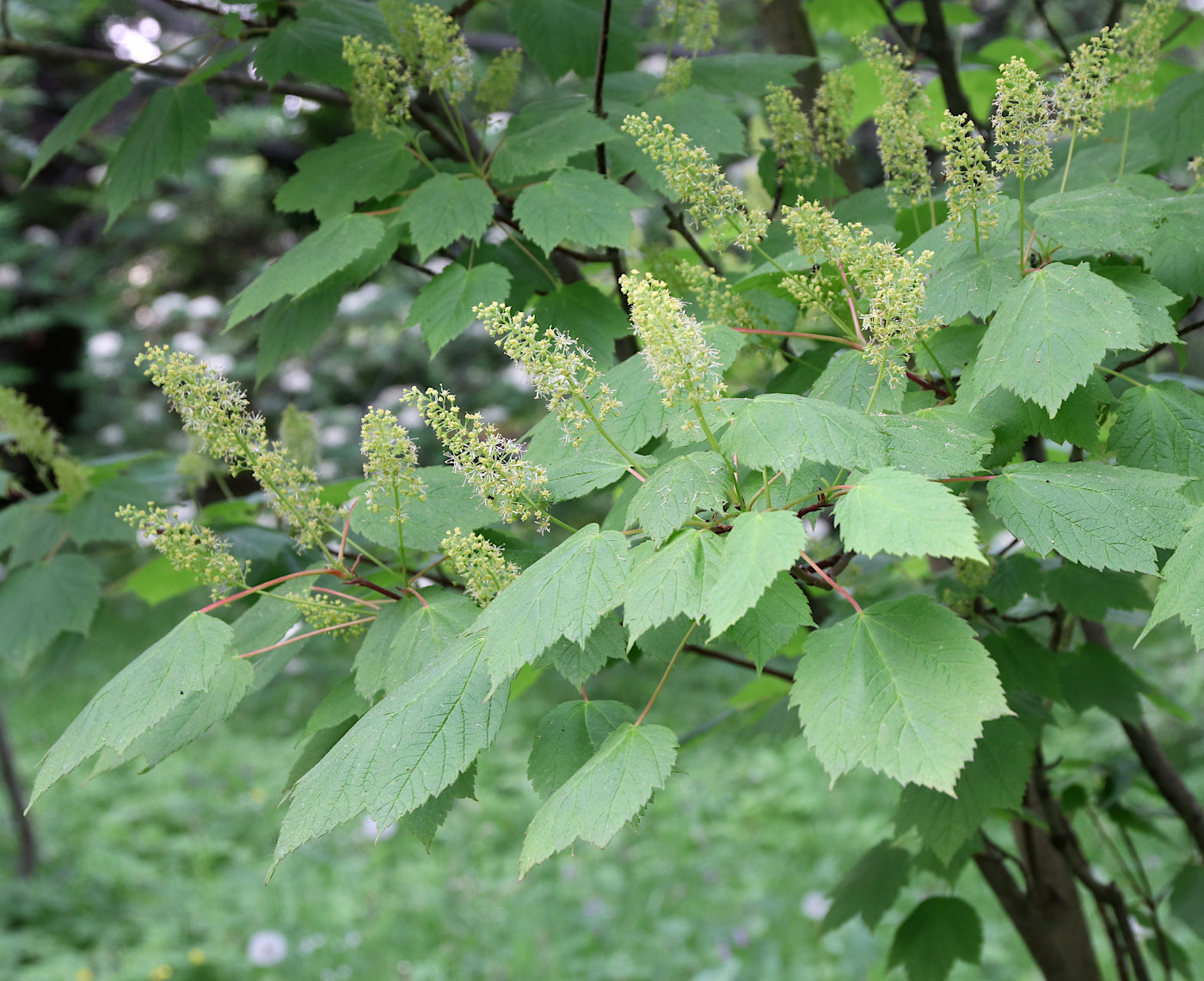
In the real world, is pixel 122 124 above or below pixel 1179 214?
below

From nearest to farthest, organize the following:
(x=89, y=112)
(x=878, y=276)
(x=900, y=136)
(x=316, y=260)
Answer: (x=878, y=276), (x=900, y=136), (x=316, y=260), (x=89, y=112)

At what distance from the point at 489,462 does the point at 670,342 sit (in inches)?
9.1

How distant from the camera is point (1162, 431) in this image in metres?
1.13

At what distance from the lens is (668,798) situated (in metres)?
4.65

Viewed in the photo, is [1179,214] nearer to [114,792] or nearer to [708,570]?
[708,570]

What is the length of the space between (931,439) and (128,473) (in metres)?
2.08

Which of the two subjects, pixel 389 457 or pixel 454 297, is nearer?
pixel 389 457

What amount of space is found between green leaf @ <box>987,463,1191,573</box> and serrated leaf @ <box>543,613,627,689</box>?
41 cm

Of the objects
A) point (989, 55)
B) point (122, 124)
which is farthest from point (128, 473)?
point (122, 124)

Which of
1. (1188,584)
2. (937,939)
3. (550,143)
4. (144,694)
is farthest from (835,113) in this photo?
(937,939)

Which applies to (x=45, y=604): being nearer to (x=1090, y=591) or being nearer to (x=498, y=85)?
(x=498, y=85)

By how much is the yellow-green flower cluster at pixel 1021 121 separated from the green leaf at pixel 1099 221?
0.05m

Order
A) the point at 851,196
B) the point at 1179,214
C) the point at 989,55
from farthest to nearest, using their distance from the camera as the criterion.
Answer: the point at 989,55, the point at 851,196, the point at 1179,214

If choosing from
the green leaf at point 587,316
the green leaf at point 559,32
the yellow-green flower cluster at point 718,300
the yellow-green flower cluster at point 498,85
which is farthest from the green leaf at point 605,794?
the green leaf at point 559,32
